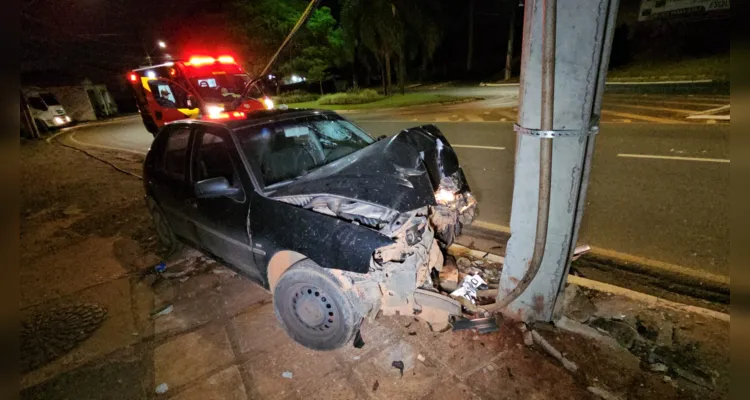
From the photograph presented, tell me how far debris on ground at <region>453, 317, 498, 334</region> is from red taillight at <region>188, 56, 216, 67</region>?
9.88 m

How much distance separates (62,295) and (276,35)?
22787 mm

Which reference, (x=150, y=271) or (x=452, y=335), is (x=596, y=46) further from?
(x=150, y=271)

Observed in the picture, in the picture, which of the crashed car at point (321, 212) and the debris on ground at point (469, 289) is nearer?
the crashed car at point (321, 212)

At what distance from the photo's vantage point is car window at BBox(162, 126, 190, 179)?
377 centimetres

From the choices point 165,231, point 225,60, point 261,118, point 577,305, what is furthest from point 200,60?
point 577,305

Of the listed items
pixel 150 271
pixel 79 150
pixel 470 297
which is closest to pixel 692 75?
pixel 470 297

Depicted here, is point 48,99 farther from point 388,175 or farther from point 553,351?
point 553,351

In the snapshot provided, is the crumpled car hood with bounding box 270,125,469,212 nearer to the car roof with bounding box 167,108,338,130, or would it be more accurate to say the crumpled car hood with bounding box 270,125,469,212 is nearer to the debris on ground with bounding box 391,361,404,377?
the car roof with bounding box 167,108,338,130

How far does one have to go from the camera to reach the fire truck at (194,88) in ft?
30.6

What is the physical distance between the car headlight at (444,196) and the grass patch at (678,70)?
19.6 metres

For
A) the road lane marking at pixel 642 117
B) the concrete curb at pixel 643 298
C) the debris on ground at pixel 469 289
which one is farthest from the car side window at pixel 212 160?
the road lane marking at pixel 642 117

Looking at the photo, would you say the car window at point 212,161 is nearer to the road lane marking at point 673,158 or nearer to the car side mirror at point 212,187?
the car side mirror at point 212,187

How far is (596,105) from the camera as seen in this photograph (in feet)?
7.31

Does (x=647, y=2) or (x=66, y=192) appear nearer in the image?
(x=66, y=192)
